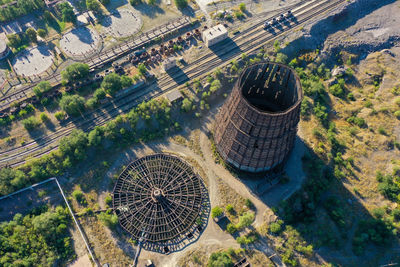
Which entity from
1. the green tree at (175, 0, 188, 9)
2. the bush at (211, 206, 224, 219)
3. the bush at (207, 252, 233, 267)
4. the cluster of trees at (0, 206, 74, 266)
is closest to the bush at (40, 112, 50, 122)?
the cluster of trees at (0, 206, 74, 266)

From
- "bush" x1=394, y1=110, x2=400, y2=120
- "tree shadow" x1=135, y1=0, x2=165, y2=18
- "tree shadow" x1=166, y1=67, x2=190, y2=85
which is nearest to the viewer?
"bush" x1=394, y1=110, x2=400, y2=120

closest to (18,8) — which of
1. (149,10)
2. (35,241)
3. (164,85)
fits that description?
(149,10)

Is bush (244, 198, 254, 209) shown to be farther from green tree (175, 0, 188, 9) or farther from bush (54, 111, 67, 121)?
green tree (175, 0, 188, 9)

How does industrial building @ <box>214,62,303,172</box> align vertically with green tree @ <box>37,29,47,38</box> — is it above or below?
below

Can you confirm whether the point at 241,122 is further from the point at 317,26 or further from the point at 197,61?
the point at 317,26

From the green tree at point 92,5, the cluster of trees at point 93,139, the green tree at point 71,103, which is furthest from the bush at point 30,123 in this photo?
the green tree at point 92,5
